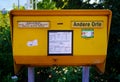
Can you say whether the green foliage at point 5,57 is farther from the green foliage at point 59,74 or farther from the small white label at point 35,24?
the small white label at point 35,24

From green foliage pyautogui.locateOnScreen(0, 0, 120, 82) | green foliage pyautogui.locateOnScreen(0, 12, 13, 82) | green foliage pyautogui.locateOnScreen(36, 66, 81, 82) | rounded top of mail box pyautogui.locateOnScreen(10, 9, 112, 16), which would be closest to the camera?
rounded top of mail box pyautogui.locateOnScreen(10, 9, 112, 16)

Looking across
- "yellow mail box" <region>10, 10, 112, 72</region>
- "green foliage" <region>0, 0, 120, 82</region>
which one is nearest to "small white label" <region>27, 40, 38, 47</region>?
"yellow mail box" <region>10, 10, 112, 72</region>

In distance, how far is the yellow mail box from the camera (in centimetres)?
353

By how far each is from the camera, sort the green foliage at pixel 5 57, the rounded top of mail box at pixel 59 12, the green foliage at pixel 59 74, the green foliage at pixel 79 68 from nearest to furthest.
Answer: the rounded top of mail box at pixel 59 12 → the green foliage at pixel 59 74 → the green foliage at pixel 79 68 → the green foliage at pixel 5 57

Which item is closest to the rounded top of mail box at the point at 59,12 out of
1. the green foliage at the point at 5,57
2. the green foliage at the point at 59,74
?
the green foliage at the point at 59,74

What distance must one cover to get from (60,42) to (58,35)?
3.1 inches

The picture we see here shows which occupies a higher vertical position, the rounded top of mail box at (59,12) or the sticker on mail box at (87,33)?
the rounded top of mail box at (59,12)

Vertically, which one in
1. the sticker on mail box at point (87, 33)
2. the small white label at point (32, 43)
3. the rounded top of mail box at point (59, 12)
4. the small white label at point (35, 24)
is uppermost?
the rounded top of mail box at point (59, 12)

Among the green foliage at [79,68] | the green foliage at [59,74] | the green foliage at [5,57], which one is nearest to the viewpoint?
the green foliage at [59,74]

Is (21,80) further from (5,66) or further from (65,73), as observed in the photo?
(65,73)

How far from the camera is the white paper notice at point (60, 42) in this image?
355 centimetres

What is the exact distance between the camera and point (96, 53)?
3559 millimetres

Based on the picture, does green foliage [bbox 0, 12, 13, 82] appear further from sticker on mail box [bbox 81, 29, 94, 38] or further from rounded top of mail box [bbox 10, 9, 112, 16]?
sticker on mail box [bbox 81, 29, 94, 38]

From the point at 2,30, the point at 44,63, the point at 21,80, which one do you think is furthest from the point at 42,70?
the point at 44,63
